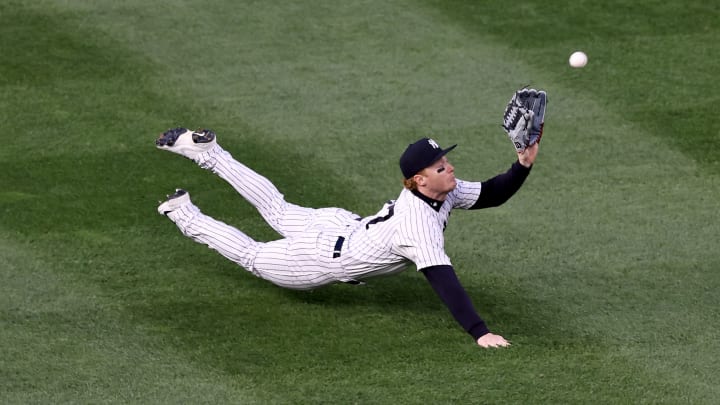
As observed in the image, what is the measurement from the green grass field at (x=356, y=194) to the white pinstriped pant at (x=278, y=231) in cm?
21

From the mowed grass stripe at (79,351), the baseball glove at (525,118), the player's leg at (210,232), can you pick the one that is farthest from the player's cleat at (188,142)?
the baseball glove at (525,118)

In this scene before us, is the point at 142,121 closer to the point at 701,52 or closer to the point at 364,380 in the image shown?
the point at 364,380

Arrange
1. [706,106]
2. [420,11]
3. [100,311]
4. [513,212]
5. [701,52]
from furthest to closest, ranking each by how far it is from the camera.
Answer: [420,11] → [701,52] → [706,106] → [513,212] → [100,311]

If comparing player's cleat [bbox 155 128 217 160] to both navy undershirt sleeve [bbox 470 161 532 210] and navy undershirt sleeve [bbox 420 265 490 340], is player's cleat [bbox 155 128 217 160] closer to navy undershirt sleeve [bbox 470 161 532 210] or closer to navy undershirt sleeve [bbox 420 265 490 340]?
navy undershirt sleeve [bbox 470 161 532 210]

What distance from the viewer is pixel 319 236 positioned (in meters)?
7.59

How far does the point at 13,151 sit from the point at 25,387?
333 cm

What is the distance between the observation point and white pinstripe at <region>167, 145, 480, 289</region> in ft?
23.3

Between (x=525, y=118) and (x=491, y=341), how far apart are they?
4.07ft

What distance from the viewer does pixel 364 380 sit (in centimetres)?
671

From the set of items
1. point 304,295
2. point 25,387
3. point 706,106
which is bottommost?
point 25,387

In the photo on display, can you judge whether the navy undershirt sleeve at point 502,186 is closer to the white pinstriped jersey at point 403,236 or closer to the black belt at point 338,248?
the white pinstriped jersey at point 403,236

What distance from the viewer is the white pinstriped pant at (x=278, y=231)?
749 cm

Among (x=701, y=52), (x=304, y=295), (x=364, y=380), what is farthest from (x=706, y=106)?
(x=364, y=380)

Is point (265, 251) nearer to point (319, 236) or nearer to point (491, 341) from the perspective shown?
point (319, 236)
